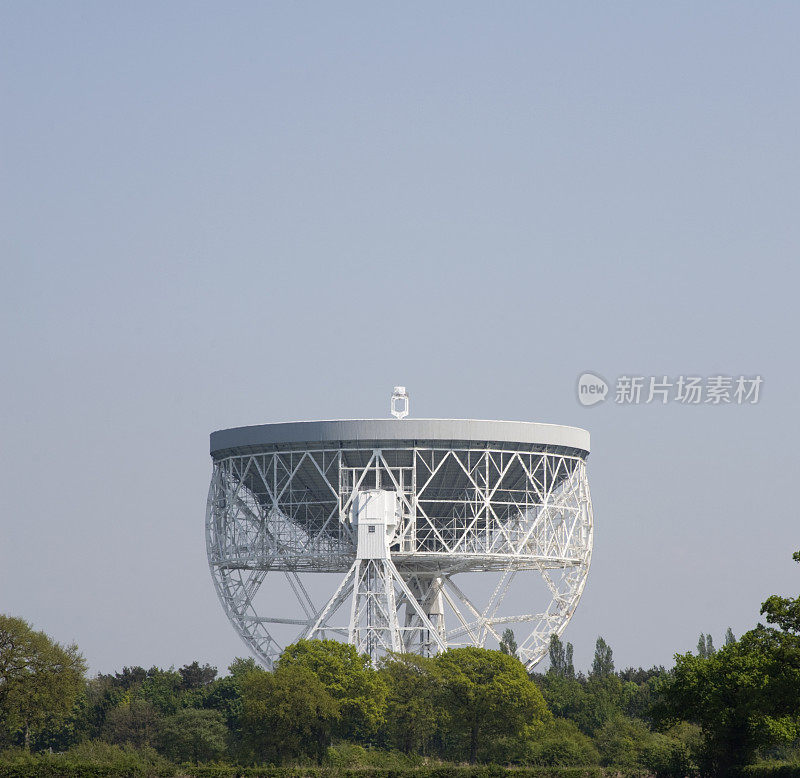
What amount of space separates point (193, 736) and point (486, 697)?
16.7m

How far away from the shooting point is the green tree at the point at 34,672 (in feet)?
251

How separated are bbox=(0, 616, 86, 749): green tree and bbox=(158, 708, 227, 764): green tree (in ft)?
22.7

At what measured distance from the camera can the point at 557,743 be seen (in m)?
77.2

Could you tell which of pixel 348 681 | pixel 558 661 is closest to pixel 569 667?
A: pixel 558 661

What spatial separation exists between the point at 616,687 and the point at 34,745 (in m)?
37.5

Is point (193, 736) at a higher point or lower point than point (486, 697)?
lower

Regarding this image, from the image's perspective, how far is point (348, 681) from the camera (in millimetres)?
A: 77062

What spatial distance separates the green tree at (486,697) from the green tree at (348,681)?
11.0 ft

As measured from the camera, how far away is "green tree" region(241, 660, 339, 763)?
243ft

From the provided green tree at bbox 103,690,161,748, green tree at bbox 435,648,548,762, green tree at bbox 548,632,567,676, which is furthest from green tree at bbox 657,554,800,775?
green tree at bbox 548,632,567,676

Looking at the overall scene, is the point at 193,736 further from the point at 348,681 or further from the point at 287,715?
the point at 287,715

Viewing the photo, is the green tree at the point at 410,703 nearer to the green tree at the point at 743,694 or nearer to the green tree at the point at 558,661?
the green tree at the point at 743,694

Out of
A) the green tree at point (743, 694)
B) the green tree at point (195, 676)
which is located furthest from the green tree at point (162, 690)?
the green tree at point (743, 694)

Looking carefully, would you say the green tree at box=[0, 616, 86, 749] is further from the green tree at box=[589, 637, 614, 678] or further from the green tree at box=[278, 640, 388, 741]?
the green tree at box=[589, 637, 614, 678]
